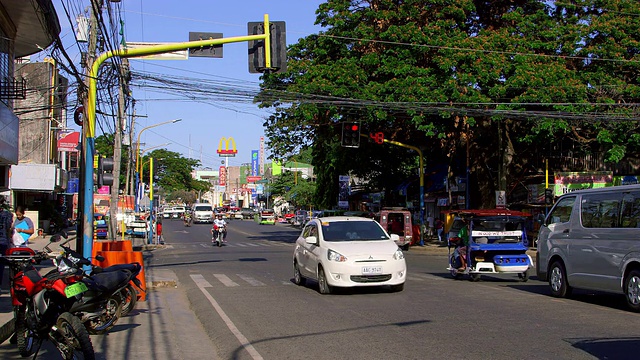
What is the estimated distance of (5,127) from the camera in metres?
18.8

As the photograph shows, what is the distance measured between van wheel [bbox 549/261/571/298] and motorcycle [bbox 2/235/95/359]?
9.32 meters

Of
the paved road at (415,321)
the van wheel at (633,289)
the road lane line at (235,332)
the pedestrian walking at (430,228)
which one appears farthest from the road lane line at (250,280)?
the pedestrian walking at (430,228)

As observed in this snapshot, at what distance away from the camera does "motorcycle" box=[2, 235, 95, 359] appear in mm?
7223

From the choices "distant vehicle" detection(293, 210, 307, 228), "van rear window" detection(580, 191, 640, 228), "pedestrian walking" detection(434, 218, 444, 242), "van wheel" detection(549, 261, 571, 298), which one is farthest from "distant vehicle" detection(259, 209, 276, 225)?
"van rear window" detection(580, 191, 640, 228)

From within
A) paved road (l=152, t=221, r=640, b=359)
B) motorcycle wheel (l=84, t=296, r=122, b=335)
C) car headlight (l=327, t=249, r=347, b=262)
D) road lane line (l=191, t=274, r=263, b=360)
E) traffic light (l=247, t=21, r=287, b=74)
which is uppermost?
traffic light (l=247, t=21, r=287, b=74)

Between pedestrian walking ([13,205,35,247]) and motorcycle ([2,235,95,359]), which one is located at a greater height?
pedestrian walking ([13,205,35,247])

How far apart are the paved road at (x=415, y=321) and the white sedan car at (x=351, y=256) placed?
0.34 m

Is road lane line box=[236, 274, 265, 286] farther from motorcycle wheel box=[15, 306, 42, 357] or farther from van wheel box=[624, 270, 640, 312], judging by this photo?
motorcycle wheel box=[15, 306, 42, 357]

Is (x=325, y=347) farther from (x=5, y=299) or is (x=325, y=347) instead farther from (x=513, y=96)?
(x=513, y=96)

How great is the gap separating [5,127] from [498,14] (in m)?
23.5

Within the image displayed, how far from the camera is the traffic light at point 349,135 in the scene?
27.8 m

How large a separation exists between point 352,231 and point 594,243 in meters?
5.09

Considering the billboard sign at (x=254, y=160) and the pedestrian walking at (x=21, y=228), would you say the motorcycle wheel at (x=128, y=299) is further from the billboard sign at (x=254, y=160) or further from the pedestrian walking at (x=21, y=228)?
the billboard sign at (x=254, y=160)

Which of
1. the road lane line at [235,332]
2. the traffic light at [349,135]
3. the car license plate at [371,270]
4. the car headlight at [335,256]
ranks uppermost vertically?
the traffic light at [349,135]
